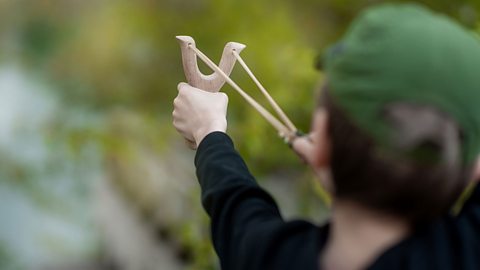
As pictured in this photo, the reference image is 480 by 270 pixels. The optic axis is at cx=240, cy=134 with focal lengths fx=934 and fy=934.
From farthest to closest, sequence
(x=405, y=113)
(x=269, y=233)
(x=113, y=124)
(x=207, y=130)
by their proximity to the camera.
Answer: (x=113, y=124) < (x=207, y=130) < (x=269, y=233) < (x=405, y=113)

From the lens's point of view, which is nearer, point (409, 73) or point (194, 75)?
point (409, 73)

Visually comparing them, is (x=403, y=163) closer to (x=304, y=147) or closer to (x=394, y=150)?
(x=394, y=150)

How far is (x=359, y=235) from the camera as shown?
104 cm

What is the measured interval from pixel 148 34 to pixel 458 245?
2839 millimetres

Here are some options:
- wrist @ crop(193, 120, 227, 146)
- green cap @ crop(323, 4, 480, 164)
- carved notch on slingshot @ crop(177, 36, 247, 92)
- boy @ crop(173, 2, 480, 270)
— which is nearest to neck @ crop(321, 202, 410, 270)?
boy @ crop(173, 2, 480, 270)

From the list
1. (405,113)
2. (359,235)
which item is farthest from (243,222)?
(405,113)

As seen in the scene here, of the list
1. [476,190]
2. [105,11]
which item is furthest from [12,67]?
[476,190]

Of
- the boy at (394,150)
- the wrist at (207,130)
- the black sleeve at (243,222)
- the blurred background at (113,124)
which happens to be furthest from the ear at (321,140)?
the blurred background at (113,124)

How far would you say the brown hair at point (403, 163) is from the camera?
0.97 m

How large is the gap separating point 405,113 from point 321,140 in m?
0.11

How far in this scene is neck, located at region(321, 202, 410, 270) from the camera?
40.6 inches

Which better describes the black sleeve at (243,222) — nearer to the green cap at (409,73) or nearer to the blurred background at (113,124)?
the green cap at (409,73)

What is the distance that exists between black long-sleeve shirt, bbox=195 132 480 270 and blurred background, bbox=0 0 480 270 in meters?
2.13

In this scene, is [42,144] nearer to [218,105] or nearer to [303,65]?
[303,65]
